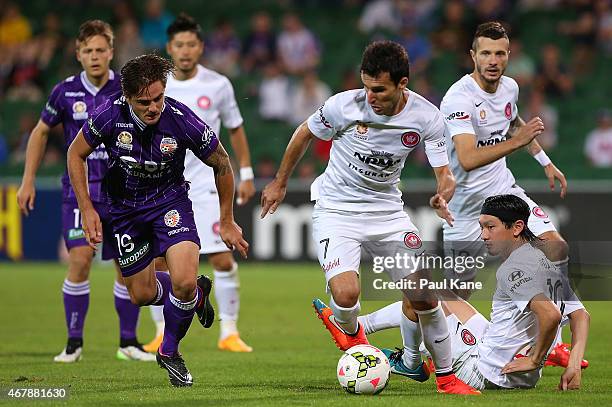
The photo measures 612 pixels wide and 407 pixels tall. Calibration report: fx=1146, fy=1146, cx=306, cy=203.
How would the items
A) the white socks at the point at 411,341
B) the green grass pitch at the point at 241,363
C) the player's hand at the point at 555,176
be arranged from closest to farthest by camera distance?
1. the green grass pitch at the point at 241,363
2. the white socks at the point at 411,341
3. the player's hand at the point at 555,176

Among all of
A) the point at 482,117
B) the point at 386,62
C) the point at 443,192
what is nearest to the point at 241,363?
the point at 443,192

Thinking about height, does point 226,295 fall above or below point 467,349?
below

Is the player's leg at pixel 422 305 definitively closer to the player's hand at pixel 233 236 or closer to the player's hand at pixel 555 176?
the player's hand at pixel 233 236

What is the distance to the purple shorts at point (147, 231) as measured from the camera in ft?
24.0

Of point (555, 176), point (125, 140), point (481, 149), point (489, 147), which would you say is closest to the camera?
point (125, 140)

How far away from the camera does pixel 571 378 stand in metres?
6.98

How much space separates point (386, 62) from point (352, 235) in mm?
1174

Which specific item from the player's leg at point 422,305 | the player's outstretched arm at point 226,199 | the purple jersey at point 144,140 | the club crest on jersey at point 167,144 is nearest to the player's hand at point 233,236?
the player's outstretched arm at point 226,199

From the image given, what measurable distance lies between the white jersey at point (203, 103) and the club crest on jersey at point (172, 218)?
7.77ft

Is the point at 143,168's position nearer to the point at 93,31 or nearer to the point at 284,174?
the point at 284,174

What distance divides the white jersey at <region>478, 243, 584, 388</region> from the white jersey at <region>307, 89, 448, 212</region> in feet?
2.76

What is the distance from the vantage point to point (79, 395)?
6.80 m

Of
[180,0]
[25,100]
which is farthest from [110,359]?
[180,0]

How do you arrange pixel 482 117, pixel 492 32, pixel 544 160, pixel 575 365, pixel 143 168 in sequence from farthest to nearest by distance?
1. pixel 544 160
2. pixel 482 117
3. pixel 492 32
4. pixel 143 168
5. pixel 575 365
